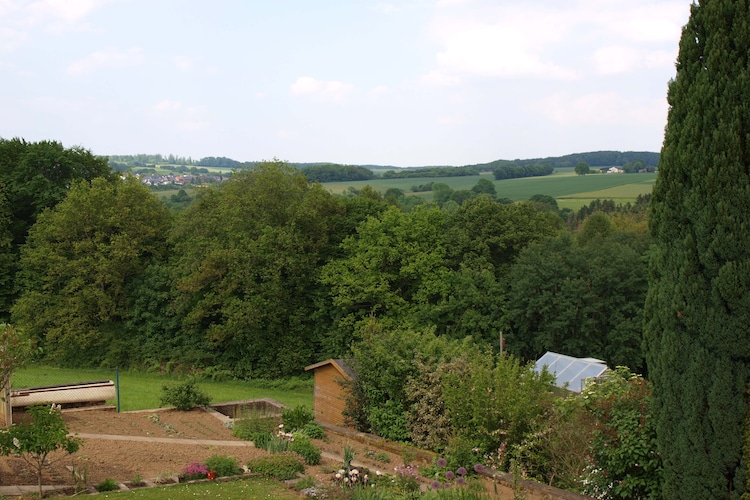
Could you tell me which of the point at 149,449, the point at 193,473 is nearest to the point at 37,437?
the point at 193,473

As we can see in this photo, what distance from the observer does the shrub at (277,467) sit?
38.5 ft

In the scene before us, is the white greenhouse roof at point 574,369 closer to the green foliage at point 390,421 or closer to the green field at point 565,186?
the green foliage at point 390,421

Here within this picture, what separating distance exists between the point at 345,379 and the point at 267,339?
17990 mm

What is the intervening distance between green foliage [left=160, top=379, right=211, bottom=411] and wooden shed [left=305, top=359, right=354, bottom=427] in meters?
3.08

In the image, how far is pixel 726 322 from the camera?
27.4ft

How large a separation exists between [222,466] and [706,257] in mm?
7955

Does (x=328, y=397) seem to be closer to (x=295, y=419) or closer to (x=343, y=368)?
(x=343, y=368)

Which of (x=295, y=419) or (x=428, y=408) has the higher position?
(x=428, y=408)

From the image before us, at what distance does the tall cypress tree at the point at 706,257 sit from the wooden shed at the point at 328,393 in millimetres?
11313

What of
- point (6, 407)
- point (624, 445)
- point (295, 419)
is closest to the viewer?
point (624, 445)

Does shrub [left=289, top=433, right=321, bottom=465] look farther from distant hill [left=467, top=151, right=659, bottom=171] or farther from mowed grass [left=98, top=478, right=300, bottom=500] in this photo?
distant hill [left=467, top=151, right=659, bottom=171]

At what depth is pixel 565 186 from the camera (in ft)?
328

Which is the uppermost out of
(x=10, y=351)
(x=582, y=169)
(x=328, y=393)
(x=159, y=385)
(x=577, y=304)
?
(x=582, y=169)

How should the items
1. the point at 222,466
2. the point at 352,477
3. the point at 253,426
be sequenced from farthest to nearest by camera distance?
the point at 253,426
the point at 222,466
the point at 352,477
